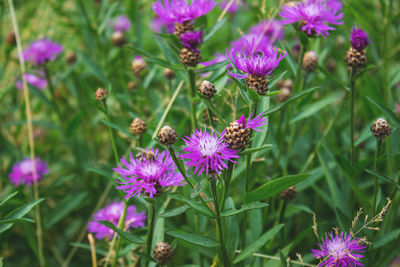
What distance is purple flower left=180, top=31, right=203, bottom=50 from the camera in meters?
1.43

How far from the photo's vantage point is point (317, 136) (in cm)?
214

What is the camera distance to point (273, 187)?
4.00 feet

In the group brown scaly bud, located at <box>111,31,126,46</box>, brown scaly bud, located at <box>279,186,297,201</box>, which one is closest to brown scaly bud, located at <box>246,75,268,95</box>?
brown scaly bud, located at <box>279,186,297,201</box>

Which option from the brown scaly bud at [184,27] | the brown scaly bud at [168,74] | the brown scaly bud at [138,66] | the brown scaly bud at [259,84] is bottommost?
the brown scaly bud at [259,84]

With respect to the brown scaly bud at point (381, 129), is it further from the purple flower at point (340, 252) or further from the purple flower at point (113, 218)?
the purple flower at point (113, 218)

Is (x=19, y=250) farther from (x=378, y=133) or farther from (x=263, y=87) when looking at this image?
(x=378, y=133)

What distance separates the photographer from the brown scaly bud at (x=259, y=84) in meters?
1.16

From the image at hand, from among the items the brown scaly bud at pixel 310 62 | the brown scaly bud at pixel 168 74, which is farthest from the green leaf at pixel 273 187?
the brown scaly bud at pixel 168 74

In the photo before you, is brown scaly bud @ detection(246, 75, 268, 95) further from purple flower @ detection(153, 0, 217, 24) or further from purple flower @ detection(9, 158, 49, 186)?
purple flower @ detection(9, 158, 49, 186)

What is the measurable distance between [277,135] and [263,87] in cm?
73

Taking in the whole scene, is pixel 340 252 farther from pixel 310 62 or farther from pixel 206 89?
pixel 310 62

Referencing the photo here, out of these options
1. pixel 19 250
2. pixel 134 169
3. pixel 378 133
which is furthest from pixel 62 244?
pixel 378 133

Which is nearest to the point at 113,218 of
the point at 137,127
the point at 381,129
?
the point at 137,127

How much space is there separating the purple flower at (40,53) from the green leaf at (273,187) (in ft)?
5.29
